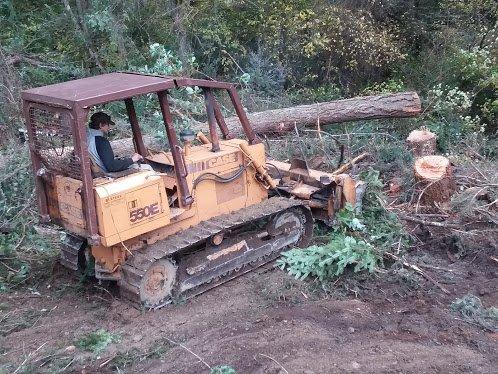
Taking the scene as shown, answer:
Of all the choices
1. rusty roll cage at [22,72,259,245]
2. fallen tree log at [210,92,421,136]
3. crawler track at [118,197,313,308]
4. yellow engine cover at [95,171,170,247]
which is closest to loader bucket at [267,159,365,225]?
crawler track at [118,197,313,308]

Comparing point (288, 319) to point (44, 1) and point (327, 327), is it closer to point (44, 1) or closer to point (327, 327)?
point (327, 327)

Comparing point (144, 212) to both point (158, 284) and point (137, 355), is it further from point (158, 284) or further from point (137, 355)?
point (137, 355)

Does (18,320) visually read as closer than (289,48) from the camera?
Yes

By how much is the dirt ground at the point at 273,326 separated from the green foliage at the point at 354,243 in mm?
158

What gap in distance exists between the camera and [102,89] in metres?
5.68

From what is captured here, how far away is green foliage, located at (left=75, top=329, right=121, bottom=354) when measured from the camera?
17.7 ft

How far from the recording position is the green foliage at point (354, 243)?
21.3 ft

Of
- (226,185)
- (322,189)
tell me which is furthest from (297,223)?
(226,185)

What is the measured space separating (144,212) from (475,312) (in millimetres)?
3135

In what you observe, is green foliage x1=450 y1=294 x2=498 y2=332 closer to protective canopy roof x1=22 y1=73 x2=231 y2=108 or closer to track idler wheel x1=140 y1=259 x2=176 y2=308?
track idler wheel x1=140 y1=259 x2=176 y2=308

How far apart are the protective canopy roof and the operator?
0.38 m

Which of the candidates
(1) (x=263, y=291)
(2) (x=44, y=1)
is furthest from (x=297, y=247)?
(2) (x=44, y=1)

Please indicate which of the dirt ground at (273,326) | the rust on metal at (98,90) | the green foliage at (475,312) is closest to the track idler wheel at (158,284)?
the dirt ground at (273,326)

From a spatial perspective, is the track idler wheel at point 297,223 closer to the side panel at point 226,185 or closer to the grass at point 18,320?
the side panel at point 226,185
